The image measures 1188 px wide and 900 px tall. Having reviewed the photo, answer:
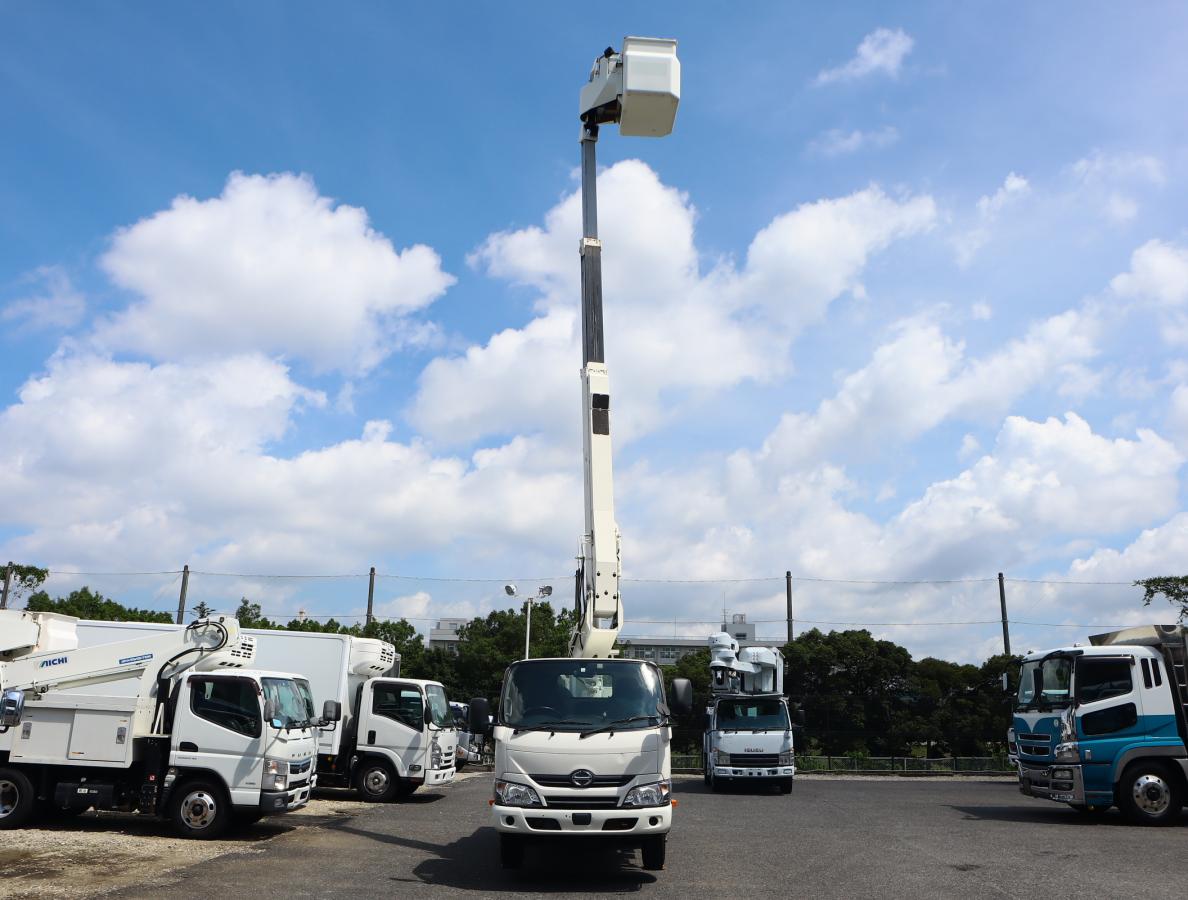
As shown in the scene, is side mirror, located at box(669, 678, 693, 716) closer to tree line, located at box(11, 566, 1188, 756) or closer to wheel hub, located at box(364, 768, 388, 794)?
wheel hub, located at box(364, 768, 388, 794)

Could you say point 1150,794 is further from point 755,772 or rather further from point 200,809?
point 200,809

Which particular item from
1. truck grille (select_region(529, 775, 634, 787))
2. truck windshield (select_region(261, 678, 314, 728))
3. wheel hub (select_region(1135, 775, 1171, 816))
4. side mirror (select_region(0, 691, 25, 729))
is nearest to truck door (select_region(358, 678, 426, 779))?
truck windshield (select_region(261, 678, 314, 728))

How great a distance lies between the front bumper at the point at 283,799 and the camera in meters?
11.2

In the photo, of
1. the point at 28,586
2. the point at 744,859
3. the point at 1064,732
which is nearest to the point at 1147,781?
the point at 1064,732

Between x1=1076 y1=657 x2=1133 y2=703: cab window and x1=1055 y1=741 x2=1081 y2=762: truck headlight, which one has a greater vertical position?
x1=1076 y1=657 x2=1133 y2=703: cab window

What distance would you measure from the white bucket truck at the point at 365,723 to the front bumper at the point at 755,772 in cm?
661

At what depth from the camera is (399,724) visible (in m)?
16.7

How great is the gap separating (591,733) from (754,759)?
1256cm

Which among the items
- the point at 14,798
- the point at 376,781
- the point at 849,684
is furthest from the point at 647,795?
the point at 849,684

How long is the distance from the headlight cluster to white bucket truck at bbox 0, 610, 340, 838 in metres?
0.01

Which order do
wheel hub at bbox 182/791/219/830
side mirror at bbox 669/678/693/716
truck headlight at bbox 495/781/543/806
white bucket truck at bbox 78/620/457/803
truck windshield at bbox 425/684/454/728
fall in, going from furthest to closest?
truck windshield at bbox 425/684/454/728 < white bucket truck at bbox 78/620/457/803 < wheel hub at bbox 182/791/219/830 < side mirror at bbox 669/678/693/716 < truck headlight at bbox 495/781/543/806

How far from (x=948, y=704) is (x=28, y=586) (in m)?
38.8

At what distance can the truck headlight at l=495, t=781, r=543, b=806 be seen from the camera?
28.1ft

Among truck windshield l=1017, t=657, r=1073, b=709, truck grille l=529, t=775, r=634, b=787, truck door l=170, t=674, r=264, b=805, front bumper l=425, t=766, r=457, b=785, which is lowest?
front bumper l=425, t=766, r=457, b=785
